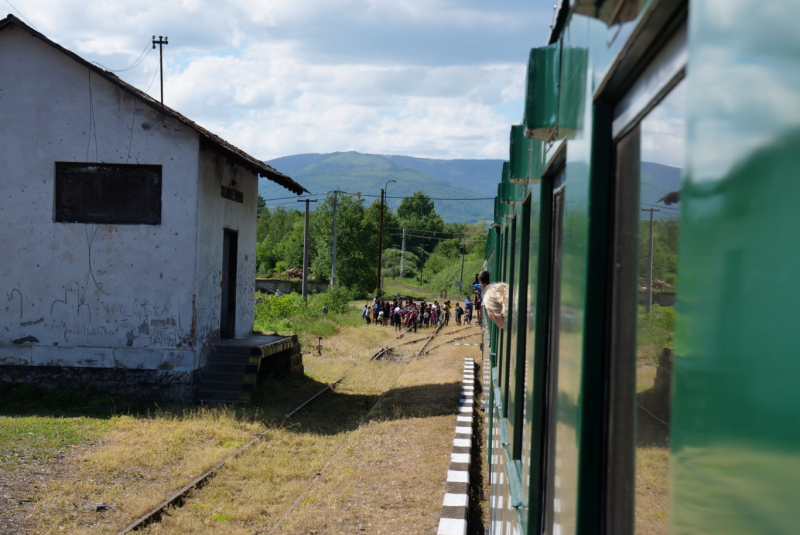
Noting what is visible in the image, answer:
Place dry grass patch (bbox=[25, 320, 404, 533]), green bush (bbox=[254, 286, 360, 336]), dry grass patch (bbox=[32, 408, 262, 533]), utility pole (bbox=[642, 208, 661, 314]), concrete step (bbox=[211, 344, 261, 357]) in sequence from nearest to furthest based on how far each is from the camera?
1. utility pole (bbox=[642, 208, 661, 314])
2. dry grass patch (bbox=[32, 408, 262, 533])
3. dry grass patch (bbox=[25, 320, 404, 533])
4. concrete step (bbox=[211, 344, 261, 357])
5. green bush (bbox=[254, 286, 360, 336])

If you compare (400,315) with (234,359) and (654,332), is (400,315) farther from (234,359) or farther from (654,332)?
(654,332)

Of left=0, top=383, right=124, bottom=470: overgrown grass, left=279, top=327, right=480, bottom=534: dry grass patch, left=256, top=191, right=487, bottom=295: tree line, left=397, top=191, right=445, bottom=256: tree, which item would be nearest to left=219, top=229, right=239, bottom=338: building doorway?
left=0, top=383, right=124, bottom=470: overgrown grass

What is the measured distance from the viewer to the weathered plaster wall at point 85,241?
13453 millimetres

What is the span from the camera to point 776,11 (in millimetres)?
670

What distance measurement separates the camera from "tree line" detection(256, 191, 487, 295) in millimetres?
69938

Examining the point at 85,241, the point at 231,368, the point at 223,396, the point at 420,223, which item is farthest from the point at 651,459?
the point at 420,223

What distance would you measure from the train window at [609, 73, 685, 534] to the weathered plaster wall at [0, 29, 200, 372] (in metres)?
12.6

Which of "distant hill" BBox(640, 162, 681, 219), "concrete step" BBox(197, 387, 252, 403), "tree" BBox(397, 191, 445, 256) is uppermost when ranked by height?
"tree" BBox(397, 191, 445, 256)

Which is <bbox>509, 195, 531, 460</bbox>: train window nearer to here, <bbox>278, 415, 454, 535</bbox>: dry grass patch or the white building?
<bbox>278, 415, 454, 535</bbox>: dry grass patch

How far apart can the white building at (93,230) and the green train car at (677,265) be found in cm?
A: 1196

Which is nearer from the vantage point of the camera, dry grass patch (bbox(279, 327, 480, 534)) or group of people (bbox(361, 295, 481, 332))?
dry grass patch (bbox(279, 327, 480, 534))

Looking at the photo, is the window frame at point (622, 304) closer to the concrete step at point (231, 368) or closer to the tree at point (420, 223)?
the concrete step at point (231, 368)

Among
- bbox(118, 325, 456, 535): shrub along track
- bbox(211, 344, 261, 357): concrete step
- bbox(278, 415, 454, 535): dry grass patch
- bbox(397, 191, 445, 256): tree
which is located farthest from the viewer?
bbox(397, 191, 445, 256): tree

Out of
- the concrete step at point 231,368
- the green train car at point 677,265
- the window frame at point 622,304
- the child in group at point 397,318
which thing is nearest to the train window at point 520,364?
the green train car at point 677,265
